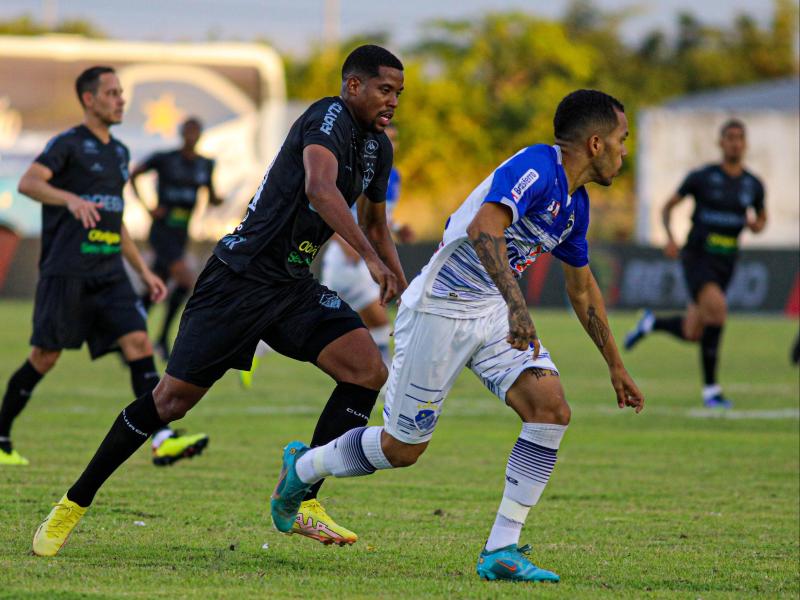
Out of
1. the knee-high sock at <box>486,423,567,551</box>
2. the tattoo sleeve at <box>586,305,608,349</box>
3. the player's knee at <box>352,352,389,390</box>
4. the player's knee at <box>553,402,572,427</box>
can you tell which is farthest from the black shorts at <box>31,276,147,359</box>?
the player's knee at <box>553,402,572,427</box>

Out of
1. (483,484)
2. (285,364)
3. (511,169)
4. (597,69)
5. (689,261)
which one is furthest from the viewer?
(597,69)

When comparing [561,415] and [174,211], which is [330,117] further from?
[174,211]

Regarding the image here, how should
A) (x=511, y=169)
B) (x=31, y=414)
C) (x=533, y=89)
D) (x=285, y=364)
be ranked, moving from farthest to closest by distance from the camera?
(x=533, y=89)
(x=285, y=364)
(x=31, y=414)
(x=511, y=169)

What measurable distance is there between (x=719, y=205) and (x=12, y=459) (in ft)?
23.7

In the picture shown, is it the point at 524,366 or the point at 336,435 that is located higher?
the point at 524,366

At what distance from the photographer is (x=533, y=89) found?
56.2m

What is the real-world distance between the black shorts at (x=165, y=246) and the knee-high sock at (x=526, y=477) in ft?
36.2

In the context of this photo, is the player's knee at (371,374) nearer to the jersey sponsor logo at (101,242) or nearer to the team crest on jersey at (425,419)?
the team crest on jersey at (425,419)

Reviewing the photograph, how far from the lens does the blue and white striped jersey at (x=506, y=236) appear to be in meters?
5.32

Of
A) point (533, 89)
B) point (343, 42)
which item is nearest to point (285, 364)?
point (533, 89)

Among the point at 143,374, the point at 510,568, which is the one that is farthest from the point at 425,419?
the point at 143,374

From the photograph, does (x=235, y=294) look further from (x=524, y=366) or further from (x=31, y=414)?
(x=31, y=414)

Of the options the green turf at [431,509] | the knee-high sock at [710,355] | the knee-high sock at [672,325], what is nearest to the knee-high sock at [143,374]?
the green turf at [431,509]

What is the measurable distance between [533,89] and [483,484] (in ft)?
161
